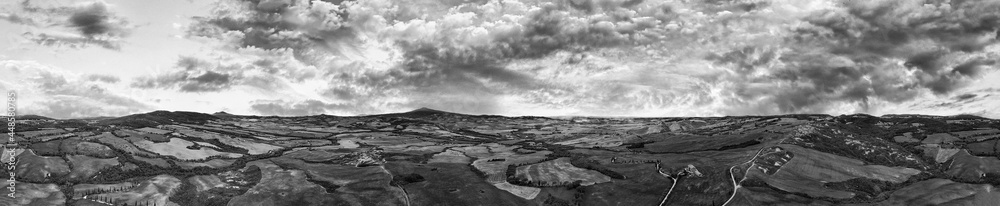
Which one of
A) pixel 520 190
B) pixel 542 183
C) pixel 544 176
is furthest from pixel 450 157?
pixel 520 190

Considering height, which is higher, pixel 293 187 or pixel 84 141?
pixel 84 141

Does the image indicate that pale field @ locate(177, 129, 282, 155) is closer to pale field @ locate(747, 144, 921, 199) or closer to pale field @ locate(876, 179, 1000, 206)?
pale field @ locate(747, 144, 921, 199)

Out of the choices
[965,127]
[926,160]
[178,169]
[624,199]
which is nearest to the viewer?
[624,199]

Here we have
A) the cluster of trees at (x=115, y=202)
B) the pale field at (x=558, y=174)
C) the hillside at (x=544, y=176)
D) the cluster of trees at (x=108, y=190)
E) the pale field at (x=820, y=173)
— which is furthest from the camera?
the pale field at (x=558, y=174)

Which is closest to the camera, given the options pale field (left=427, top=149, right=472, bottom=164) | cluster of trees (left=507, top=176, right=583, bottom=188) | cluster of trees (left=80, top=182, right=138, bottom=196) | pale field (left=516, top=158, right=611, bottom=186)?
cluster of trees (left=80, top=182, right=138, bottom=196)

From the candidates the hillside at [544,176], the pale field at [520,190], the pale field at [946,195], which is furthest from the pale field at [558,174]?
the pale field at [946,195]

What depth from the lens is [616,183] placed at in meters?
100

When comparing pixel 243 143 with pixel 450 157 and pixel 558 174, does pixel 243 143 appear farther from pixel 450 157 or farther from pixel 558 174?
pixel 558 174

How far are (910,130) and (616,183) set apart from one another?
143124mm

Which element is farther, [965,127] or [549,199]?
[965,127]

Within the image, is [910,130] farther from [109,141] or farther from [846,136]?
[109,141]

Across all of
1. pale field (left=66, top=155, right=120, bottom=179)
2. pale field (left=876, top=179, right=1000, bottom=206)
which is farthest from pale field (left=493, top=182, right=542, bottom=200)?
pale field (left=66, top=155, right=120, bottom=179)

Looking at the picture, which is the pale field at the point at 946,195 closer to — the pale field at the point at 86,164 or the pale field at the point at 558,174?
the pale field at the point at 558,174

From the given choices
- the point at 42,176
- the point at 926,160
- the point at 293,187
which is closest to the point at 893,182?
the point at 926,160
